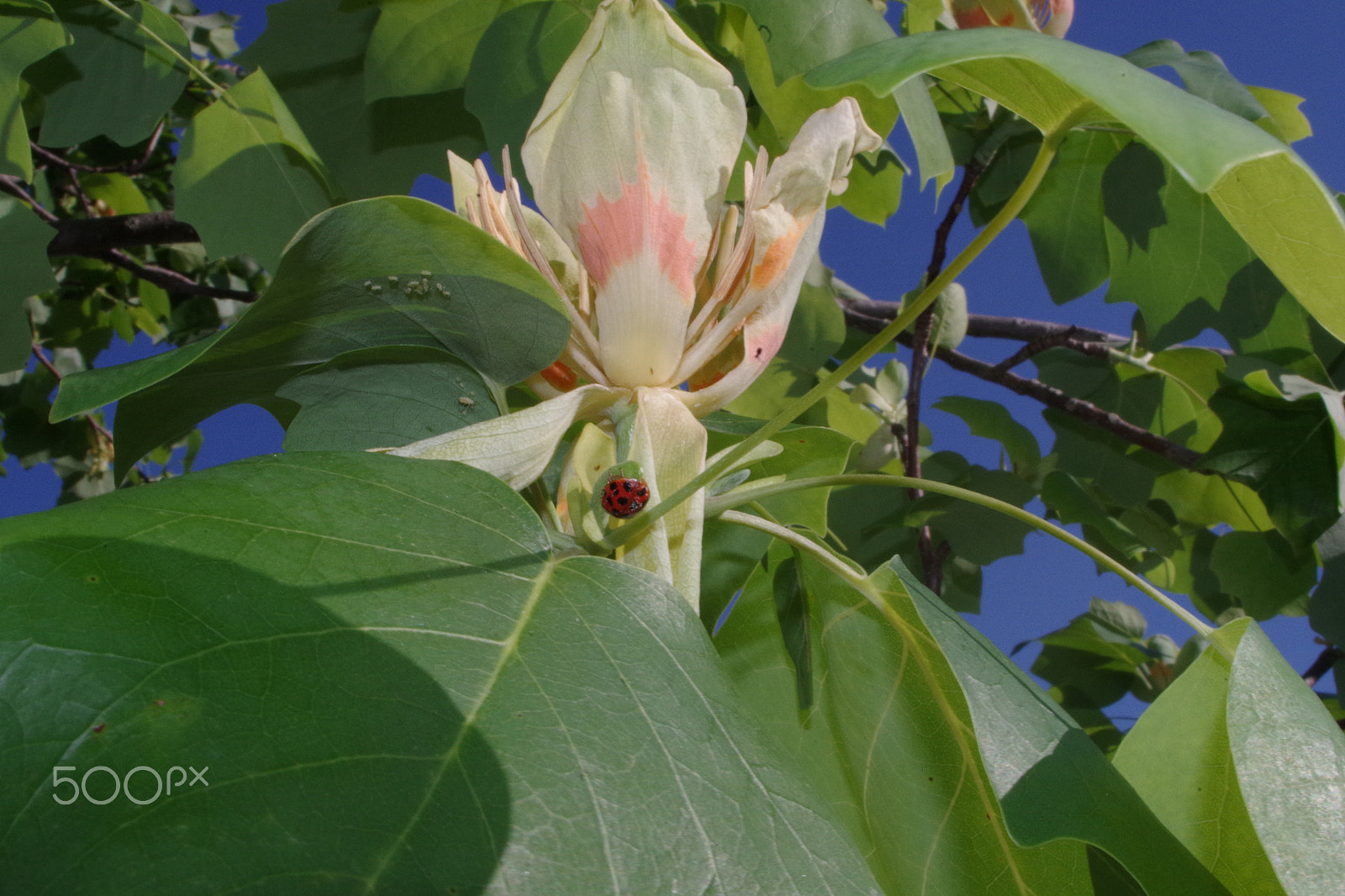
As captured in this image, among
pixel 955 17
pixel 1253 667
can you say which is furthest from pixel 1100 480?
pixel 1253 667

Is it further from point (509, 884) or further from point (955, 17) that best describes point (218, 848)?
point (955, 17)

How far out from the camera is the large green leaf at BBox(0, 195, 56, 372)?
87cm

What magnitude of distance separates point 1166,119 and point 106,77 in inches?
44.3

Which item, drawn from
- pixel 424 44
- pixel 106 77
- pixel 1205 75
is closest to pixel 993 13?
pixel 1205 75

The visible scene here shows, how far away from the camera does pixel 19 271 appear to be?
89cm

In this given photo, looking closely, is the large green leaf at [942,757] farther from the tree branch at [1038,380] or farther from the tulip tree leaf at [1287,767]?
the tree branch at [1038,380]

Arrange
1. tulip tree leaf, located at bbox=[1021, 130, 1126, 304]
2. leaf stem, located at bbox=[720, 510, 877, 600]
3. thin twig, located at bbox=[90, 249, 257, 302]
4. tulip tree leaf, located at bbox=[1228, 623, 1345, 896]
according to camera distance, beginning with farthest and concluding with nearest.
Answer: thin twig, located at bbox=[90, 249, 257, 302] < tulip tree leaf, located at bbox=[1021, 130, 1126, 304] < leaf stem, located at bbox=[720, 510, 877, 600] < tulip tree leaf, located at bbox=[1228, 623, 1345, 896]

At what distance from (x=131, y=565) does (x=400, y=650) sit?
0.30 feet

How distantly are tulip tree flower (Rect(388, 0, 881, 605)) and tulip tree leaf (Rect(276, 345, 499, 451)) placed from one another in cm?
6

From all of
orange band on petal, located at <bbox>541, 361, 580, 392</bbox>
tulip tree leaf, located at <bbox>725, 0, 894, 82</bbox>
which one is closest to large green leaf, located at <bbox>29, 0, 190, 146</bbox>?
tulip tree leaf, located at <bbox>725, 0, 894, 82</bbox>

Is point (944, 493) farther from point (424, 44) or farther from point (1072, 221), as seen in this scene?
point (1072, 221)

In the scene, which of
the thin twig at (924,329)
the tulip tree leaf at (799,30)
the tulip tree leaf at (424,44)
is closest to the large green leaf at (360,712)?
the tulip tree leaf at (799,30)

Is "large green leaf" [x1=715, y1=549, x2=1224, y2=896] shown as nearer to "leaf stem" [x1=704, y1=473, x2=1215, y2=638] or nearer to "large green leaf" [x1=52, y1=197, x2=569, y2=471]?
"leaf stem" [x1=704, y1=473, x2=1215, y2=638]

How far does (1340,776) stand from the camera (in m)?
0.41
